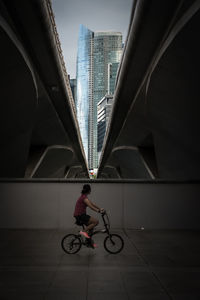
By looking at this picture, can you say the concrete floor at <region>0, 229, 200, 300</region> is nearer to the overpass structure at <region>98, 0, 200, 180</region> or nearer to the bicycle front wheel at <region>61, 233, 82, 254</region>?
the bicycle front wheel at <region>61, 233, 82, 254</region>

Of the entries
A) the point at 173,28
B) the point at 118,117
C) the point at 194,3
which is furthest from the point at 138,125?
the point at 194,3

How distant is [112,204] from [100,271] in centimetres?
599

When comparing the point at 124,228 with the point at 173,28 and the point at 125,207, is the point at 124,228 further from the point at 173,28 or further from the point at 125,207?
the point at 173,28

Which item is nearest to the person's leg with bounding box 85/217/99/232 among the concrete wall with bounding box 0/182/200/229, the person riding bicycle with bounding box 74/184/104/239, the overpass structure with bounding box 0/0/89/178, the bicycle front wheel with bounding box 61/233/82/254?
the person riding bicycle with bounding box 74/184/104/239

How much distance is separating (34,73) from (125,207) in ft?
31.0

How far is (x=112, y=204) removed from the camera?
37.2 feet

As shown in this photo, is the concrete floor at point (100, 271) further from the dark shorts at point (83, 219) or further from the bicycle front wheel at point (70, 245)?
the dark shorts at point (83, 219)

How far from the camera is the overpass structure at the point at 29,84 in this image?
10.4 metres

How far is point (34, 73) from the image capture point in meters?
15.3

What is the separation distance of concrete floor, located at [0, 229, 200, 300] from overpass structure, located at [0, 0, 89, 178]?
8280 mm

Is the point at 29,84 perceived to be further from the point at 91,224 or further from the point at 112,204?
the point at 91,224

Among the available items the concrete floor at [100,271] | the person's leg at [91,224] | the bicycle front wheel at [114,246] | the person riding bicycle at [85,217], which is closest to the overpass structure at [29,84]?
the person riding bicycle at [85,217]

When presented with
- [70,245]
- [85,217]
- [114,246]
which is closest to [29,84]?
[85,217]

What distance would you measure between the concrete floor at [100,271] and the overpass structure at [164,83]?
5712mm
